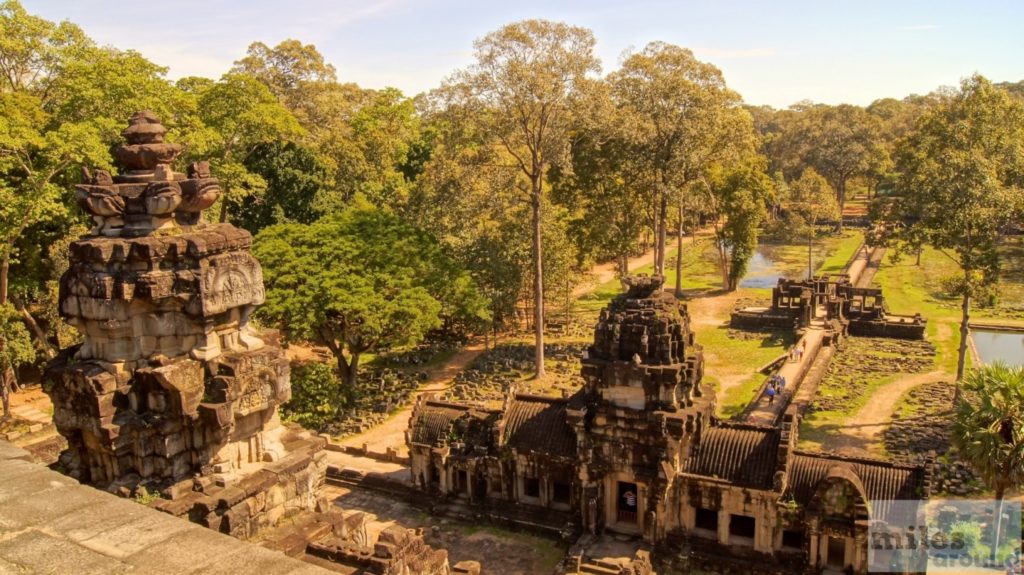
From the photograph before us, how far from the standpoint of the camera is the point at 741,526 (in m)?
20.0

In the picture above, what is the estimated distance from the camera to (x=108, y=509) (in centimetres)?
694

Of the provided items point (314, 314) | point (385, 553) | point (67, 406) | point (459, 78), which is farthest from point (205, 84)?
point (385, 553)

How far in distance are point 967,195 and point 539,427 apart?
18.7m

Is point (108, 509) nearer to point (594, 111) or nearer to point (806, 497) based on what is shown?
point (806, 497)

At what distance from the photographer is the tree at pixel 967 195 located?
27.3 m

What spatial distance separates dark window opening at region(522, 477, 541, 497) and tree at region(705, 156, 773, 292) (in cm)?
3465

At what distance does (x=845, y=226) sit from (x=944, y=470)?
6763 cm

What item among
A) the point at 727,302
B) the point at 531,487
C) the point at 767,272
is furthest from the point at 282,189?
the point at 767,272

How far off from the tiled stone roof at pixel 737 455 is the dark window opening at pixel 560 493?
404 cm

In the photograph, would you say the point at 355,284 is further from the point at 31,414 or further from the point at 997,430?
the point at 997,430

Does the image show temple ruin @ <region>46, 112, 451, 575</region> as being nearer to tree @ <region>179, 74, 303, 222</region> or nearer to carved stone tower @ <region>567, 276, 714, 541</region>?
carved stone tower @ <region>567, 276, 714, 541</region>

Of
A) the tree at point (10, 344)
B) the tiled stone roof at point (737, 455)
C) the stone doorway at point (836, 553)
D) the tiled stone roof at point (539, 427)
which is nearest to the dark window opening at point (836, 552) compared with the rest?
the stone doorway at point (836, 553)

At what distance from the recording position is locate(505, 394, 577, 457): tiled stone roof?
22.0m
